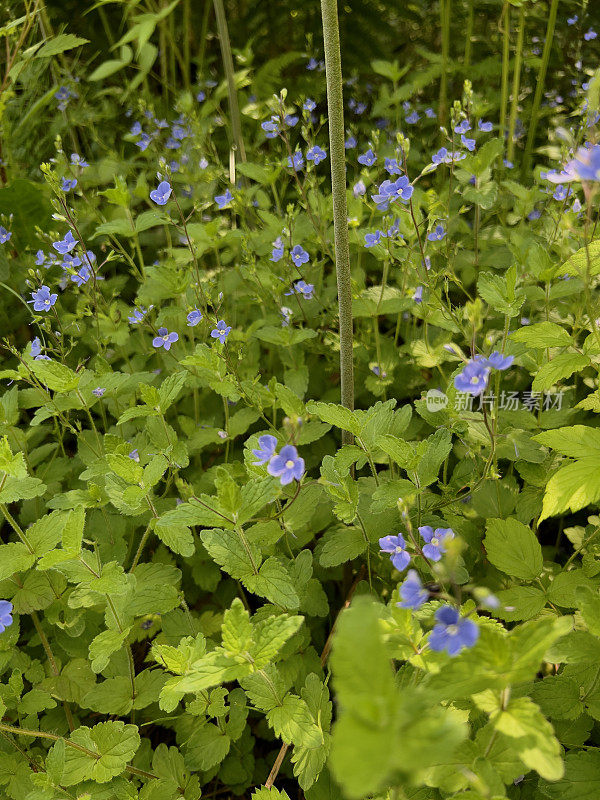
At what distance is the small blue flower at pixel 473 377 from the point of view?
135 centimetres

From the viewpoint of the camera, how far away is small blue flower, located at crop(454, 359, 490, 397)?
1351 mm

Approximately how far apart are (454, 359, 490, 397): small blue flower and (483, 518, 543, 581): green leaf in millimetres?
664

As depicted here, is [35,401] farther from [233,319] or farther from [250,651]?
[250,651]

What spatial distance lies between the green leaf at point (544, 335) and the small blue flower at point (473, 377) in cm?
52

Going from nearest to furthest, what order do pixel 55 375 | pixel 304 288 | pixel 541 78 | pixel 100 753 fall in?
pixel 100 753, pixel 55 375, pixel 304 288, pixel 541 78

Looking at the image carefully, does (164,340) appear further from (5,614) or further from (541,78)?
(541,78)

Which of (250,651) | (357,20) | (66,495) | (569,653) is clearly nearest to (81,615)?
(66,495)

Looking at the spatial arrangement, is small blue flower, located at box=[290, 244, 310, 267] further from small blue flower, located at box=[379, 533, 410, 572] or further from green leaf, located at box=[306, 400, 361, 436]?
small blue flower, located at box=[379, 533, 410, 572]

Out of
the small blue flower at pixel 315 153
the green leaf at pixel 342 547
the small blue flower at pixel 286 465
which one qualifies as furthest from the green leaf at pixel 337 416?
the small blue flower at pixel 315 153

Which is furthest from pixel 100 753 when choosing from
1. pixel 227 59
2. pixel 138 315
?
pixel 227 59

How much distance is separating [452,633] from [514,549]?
2.71 feet

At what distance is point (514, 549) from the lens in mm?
1846

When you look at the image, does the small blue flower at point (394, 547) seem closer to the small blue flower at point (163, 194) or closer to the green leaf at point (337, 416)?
the green leaf at point (337, 416)

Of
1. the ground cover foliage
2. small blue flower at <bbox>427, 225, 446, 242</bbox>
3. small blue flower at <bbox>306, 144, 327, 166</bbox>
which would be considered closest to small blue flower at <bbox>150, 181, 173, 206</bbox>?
the ground cover foliage
